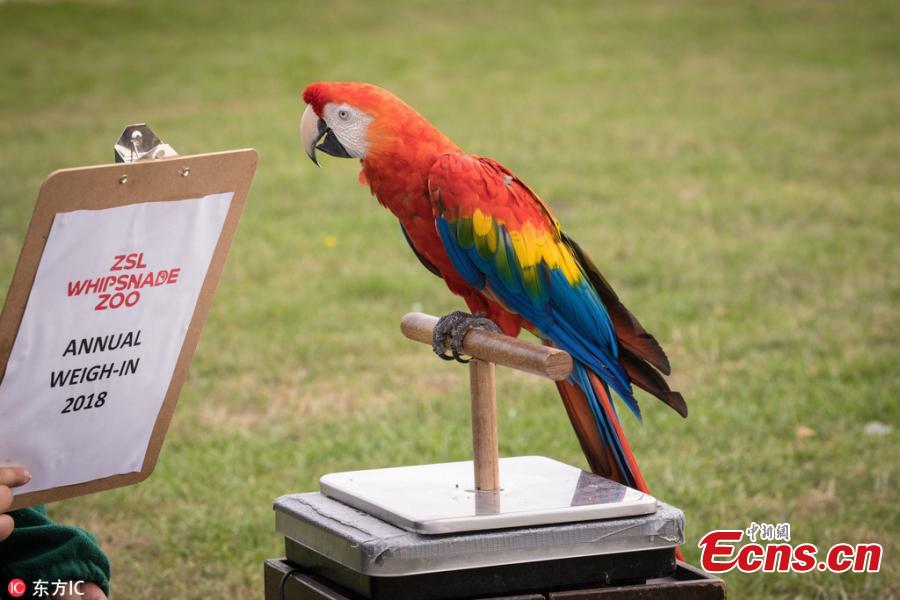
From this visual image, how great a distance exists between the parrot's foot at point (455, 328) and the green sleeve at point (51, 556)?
62cm

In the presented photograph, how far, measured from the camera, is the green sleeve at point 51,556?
166 centimetres

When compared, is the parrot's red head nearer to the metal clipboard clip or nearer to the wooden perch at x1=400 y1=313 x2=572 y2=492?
the wooden perch at x1=400 y1=313 x2=572 y2=492

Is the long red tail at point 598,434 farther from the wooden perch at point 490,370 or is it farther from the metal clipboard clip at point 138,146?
the metal clipboard clip at point 138,146

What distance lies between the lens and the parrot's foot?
1883mm

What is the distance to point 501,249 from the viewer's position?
1.99 m

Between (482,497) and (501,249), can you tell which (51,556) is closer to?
(482,497)

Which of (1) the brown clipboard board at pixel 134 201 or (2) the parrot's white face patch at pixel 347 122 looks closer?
(1) the brown clipboard board at pixel 134 201

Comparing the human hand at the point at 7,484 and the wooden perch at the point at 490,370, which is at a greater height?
the wooden perch at the point at 490,370

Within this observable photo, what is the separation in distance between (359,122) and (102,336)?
614 mm

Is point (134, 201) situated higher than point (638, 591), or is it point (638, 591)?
point (134, 201)

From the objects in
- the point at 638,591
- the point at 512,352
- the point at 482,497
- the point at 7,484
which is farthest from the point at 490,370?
the point at 7,484

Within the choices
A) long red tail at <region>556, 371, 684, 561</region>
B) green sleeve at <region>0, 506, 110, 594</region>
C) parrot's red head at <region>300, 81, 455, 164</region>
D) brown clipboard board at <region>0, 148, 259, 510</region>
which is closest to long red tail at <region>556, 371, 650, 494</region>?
long red tail at <region>556, 371, 684, 561</region>

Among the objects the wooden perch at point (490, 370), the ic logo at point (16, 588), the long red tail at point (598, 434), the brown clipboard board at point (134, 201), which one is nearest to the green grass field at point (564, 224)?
the long red tail at point (598, 434)

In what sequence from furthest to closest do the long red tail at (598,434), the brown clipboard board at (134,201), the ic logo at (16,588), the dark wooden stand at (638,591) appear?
1. the long red tail at (598,434)
2. the ic logo at (16,588)
3. the dark wooden stand at (638,591)
4. the brown clipboard board at (134,201)
